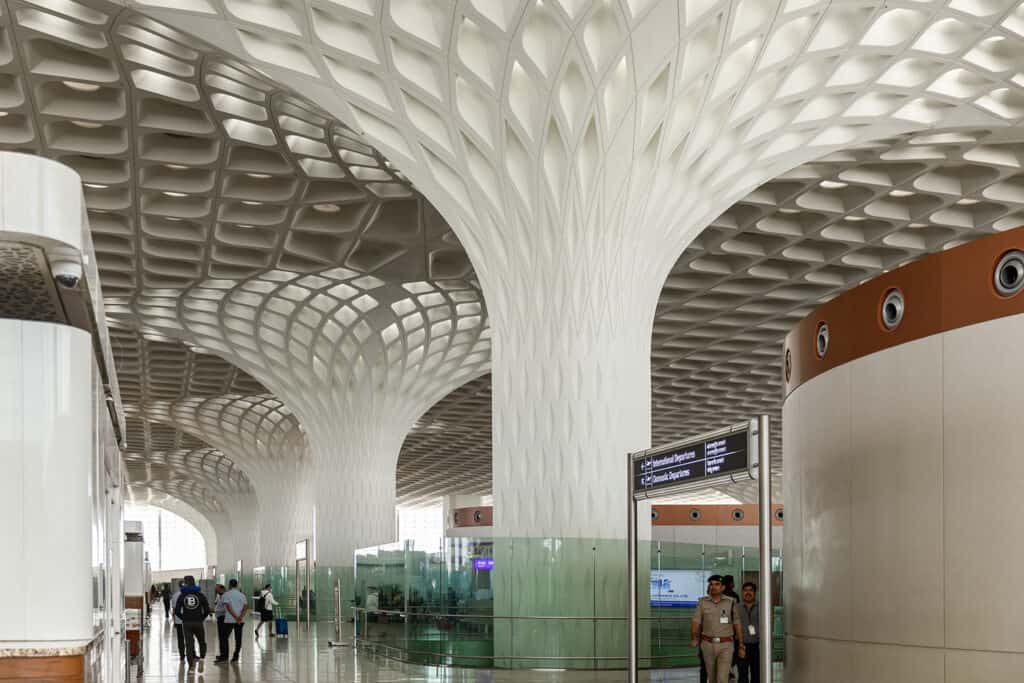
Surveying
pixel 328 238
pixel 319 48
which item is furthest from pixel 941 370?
pixel 328 238

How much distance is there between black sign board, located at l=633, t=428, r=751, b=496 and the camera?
10078 millimetres

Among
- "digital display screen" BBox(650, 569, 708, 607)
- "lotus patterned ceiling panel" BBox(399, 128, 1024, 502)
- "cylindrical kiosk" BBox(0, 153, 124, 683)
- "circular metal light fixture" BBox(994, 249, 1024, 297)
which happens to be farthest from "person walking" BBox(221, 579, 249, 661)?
"circular metal light fixture" BBox(994, 249, 1024, 297)

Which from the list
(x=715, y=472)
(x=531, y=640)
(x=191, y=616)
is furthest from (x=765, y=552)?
(x=191, y=616)

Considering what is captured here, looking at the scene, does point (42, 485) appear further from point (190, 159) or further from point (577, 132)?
point (190, 159)

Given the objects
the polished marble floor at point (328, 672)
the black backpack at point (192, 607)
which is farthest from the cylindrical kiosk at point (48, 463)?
the black backpack at point (192, 607)

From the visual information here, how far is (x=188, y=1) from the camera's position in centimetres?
1733

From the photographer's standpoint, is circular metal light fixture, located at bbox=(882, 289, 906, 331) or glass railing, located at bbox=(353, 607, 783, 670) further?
glass railing, located at bbox=(353, 607, 783, 670)

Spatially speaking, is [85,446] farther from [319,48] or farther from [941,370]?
[319,48]

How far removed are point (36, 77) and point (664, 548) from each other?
13740mm

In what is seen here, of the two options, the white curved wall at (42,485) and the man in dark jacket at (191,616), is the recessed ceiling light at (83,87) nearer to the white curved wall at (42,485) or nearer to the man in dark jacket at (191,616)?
the man in dark jacket at (191,616)

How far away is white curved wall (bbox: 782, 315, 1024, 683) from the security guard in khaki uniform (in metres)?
1.10

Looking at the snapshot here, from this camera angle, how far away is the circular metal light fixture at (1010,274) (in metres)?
9.04

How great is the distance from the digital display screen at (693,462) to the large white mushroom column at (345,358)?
23932 millimetres

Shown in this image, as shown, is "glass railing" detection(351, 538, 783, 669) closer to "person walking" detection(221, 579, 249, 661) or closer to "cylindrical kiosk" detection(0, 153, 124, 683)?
"person walking" detection(221, 579, 249, 661)
